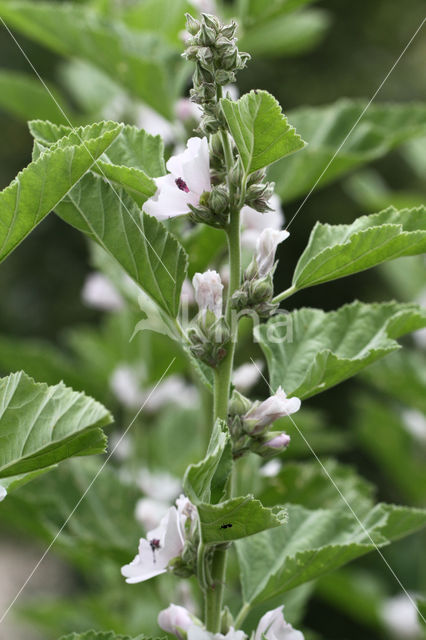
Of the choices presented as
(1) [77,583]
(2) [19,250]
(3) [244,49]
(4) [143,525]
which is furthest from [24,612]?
(2) [19,250]

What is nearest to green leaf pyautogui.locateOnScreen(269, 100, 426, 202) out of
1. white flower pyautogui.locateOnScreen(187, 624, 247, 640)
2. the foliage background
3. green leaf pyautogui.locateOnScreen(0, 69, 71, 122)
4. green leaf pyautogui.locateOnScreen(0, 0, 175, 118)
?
green leaf pyautogui.locateOnScreen(0, 0, 175, 118)

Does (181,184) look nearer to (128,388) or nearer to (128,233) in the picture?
(128,233)

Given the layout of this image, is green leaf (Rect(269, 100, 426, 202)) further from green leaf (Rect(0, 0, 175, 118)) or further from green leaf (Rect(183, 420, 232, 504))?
green leaf (Rect(183, 420, 232, 504))

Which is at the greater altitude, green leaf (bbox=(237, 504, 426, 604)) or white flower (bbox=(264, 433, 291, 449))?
white flower (bbox=(264, 433, 291, 449))

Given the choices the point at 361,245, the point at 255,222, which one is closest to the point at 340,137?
the point at 255,222

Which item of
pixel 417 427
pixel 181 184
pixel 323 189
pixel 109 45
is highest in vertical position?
pixel 109 45

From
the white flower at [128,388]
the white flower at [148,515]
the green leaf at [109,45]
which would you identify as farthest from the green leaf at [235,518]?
the white flower at [128,388]

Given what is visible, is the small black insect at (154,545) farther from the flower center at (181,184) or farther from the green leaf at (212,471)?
the flower center at (181,184)
